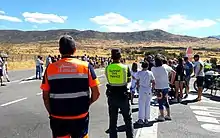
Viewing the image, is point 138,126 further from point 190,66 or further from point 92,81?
point 190,66

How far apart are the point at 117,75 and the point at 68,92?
9.09 feet

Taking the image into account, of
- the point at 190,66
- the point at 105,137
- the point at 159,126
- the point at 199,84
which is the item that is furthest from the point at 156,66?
the point at 190,66

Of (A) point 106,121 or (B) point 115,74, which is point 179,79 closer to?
(A) point 106,121

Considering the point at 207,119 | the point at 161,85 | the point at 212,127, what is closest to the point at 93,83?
the point at 161,85

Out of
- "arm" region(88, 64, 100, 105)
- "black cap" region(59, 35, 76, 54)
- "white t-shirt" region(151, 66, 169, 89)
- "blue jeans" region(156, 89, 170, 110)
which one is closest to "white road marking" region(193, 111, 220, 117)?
"blue jeans" region(156, 89, 170, 110)

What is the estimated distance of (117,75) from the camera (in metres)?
7.13

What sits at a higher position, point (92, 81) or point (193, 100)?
point (92, 81)

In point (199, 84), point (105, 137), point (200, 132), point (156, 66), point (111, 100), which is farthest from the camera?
point (199, 84)

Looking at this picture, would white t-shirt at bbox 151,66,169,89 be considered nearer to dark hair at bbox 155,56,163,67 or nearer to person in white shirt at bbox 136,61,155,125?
dark hair at bbox 155,56,163,67

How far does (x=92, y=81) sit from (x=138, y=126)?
189 inches

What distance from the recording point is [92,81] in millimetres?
4609

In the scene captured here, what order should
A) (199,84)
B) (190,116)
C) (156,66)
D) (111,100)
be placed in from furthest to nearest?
(199,84)
(190,116)
(156,66)
(111,100)

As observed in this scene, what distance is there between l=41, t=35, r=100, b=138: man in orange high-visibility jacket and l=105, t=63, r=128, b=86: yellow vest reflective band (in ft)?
8.35

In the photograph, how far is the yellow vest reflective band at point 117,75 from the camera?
710 cm
